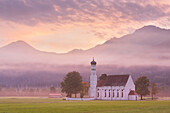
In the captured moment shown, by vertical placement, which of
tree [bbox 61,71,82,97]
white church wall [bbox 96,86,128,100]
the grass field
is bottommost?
the grass field

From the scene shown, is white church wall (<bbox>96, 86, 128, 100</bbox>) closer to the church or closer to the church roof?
the church

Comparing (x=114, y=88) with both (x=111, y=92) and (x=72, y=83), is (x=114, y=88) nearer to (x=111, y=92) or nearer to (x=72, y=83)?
(x=111, y=92)

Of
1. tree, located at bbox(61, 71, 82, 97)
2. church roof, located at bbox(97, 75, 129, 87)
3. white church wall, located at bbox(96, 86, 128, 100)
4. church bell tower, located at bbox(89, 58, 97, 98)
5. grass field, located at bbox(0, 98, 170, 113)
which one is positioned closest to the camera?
grass field, located at bbox(0, 98, 170, 113)

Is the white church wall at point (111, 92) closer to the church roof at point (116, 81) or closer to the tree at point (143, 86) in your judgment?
the church roof at point (116, 81)

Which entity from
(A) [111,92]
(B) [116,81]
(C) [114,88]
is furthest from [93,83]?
(B) [116,81]

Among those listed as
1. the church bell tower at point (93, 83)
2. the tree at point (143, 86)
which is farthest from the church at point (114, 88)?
the tree at point (143, 86)

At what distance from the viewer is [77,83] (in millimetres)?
152000

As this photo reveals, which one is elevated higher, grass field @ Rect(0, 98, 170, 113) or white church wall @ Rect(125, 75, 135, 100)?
white church wall @ Rect(125, 75, 135, 100)

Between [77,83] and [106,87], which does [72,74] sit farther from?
[106,87]

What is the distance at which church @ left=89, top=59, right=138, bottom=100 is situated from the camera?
507 feet

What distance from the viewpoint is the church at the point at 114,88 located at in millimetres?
154625

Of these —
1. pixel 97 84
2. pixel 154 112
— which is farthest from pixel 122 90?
pixel 154 112

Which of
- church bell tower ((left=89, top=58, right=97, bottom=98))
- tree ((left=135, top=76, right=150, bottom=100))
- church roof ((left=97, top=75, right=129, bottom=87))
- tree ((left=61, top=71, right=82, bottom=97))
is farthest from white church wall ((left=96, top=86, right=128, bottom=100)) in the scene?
tree ((left=61, top=71, right=82, bottom=97))

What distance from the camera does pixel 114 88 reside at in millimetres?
160125
